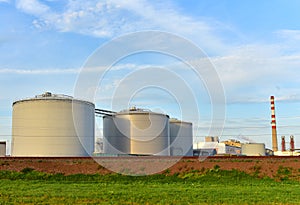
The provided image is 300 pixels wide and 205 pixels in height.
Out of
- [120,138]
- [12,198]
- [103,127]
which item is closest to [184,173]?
[12,198]

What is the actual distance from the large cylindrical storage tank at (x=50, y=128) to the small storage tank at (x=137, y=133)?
31.0 ft

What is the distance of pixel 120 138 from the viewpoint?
77.2 meters

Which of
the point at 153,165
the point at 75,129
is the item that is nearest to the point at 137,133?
the point at 75,129

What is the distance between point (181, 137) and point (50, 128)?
41.2m

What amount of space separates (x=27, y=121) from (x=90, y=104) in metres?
10.9

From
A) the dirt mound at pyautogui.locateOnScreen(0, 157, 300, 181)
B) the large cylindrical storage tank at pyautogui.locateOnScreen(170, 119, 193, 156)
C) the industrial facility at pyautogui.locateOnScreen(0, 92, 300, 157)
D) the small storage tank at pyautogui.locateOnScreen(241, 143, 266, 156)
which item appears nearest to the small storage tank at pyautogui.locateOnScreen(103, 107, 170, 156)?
the industrial facility at pyautogui.locateOnScreen(0, 92, 300, 157)

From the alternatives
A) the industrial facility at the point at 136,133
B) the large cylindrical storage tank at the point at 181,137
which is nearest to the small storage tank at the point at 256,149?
the large cylindrical storage tank at the point at 181,137

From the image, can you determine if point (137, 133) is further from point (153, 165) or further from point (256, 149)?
point (256, 149)

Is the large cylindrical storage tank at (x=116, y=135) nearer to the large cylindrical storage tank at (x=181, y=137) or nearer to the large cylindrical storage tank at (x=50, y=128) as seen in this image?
the large cylindrical storage tank at (x=50, y=128)

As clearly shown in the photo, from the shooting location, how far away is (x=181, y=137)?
321ft

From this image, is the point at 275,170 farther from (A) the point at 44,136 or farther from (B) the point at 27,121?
(B) the point at 27,121

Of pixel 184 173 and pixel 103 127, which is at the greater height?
pixel 103 127

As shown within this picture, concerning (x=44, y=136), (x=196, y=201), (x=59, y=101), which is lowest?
(x=196, y=201)

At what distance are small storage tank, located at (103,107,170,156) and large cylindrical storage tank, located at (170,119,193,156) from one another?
12.9m
